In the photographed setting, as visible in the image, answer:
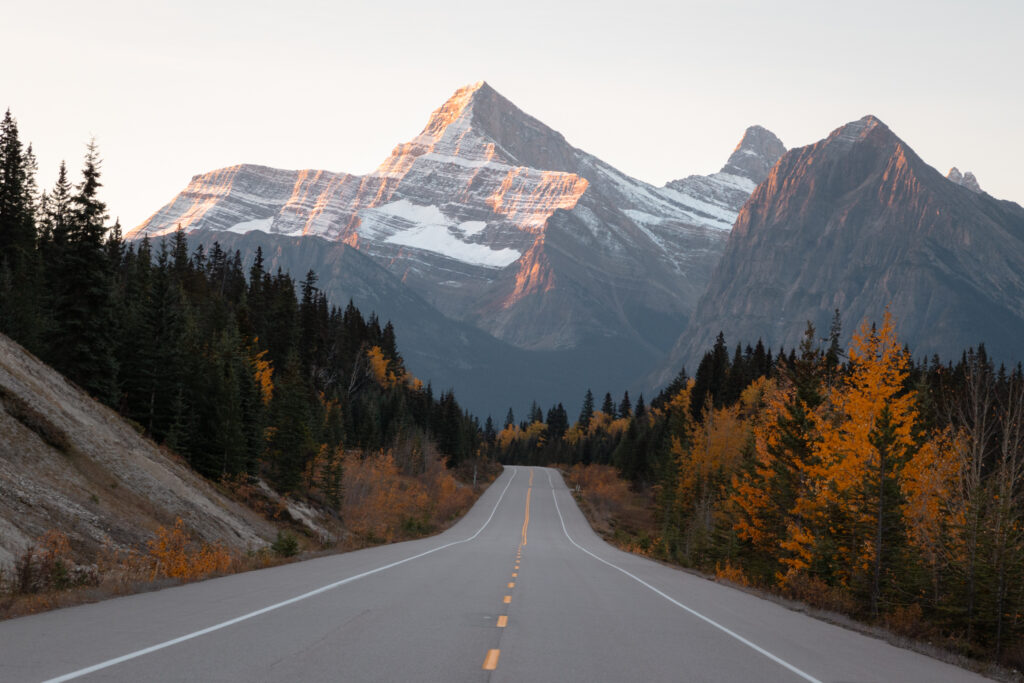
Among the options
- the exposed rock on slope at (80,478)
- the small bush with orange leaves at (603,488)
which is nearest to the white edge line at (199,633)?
the exposed rock on slope at (80,478)

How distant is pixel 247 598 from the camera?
14047 mm

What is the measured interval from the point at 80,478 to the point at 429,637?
64.5ft

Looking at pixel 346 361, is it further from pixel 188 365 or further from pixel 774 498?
pixel 774 498

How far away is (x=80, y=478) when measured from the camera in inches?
1037

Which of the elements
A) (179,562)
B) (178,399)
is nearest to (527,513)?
(178,399)

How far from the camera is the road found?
334 inches

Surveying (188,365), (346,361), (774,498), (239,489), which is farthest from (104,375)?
(346,361)

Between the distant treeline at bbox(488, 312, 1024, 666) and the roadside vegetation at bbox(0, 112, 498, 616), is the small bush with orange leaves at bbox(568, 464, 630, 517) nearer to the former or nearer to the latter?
the roadside vegetation at bbox(0, 112, 498, 616)

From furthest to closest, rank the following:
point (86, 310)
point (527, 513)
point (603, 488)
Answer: point (603, 488) → point (527, 513) → point (86, 310)

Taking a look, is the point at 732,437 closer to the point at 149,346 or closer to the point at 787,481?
the point at 787,481

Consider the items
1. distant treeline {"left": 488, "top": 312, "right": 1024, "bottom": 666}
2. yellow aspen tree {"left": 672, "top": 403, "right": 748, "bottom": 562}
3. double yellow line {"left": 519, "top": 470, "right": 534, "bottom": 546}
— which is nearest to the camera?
distant treeline {"left": 488, "top": 312, "right": 1024, "bottom": 666}

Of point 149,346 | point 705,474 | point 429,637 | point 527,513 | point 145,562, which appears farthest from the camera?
point 527,513

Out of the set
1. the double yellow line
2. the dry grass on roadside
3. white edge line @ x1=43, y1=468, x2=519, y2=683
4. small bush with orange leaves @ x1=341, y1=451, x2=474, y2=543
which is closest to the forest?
small bush with orange leaves @ x1=341, y1=451, x2=474, y2=543

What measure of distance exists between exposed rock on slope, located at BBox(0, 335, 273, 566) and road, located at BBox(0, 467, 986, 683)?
242 inches
